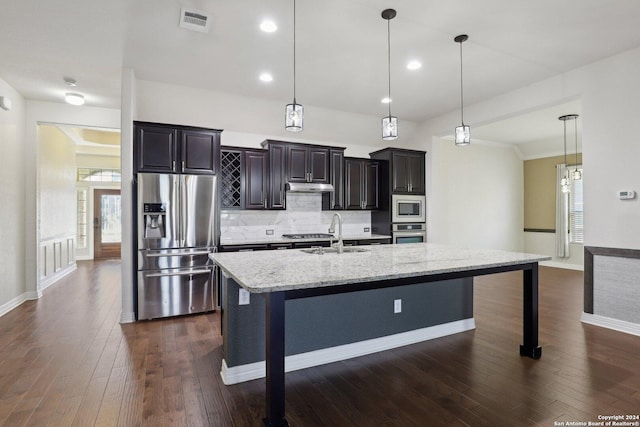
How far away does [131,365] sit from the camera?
2756 mm

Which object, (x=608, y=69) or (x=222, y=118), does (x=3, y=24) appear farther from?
(x=608, y=69)

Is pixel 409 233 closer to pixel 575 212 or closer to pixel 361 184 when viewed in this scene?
pixel 361 184

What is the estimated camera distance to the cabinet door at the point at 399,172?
5.78 meters

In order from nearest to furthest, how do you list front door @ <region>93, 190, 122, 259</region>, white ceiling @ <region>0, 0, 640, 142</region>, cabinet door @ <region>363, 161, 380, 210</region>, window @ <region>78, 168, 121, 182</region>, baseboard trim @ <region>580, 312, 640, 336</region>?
white ceiling @ <region>0, 0, 640, 142</region>, baseboard trim @ <region>580, 312, 640, 336</region>, cabinet door @ <region>363, 161, 380, 210</region>, window @ <region>78, 168, 121, 182</region>, front door @ <region>93, 190, 122, 259</region>

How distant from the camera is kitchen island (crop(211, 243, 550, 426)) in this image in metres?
1.83

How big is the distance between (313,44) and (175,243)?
9.14 ft

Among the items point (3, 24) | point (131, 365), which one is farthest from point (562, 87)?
point (3, 24)

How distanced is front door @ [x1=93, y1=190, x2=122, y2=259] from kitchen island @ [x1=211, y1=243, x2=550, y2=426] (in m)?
8.01

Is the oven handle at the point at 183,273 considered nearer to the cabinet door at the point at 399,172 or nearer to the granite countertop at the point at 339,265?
the granite countertop at the point at 339,265

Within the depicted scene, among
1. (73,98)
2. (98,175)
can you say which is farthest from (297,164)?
(98,175)

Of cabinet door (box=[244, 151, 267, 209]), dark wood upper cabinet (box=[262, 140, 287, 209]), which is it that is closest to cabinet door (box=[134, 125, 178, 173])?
cabinet door (box=[244, 151, 267, 209])

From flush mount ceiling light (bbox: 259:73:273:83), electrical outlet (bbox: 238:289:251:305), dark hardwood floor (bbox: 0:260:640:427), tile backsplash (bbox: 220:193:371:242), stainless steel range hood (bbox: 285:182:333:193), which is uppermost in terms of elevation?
flush mount ceiling light (bbox: 259:73:273:83)

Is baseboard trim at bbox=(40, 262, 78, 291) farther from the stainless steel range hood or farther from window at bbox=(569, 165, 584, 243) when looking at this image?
window at bbox=(569, 165, 584, 243)

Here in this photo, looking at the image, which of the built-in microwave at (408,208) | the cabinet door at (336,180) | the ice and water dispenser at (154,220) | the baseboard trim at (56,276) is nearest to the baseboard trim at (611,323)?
the built-in microwave at (408,208)
